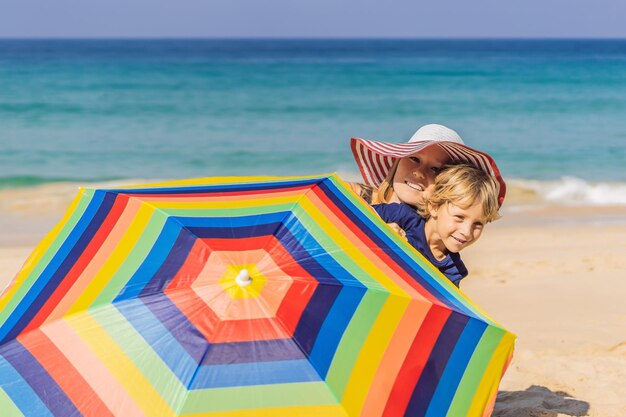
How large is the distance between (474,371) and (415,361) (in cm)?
23

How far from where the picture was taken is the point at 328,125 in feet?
60.6

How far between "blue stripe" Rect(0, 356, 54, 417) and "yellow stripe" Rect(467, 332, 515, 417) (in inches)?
50.9

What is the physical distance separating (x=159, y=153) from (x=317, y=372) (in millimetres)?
12885

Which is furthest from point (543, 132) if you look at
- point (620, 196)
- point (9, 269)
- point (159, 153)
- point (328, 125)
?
point (9, 269)

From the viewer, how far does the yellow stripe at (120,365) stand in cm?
210

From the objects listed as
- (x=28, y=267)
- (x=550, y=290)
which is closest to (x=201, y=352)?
(x=28, y=267)

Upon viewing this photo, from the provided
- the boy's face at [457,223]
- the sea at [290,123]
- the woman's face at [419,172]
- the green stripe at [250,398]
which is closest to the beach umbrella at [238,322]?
the green stripe at [250,398]

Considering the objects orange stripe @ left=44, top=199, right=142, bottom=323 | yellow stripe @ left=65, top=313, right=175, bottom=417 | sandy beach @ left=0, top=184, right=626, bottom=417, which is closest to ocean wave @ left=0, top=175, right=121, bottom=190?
sandy beach @ left=0, top=184, right=626, bottom=417

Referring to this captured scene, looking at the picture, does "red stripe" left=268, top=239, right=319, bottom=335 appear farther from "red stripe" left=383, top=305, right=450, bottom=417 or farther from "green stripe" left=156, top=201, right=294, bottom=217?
"red stripe" left=383, top=305, right=450, bottom=417

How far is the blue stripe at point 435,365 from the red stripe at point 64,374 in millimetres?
905

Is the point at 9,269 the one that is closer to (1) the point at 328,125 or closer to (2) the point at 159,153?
(2) the point at 159,153

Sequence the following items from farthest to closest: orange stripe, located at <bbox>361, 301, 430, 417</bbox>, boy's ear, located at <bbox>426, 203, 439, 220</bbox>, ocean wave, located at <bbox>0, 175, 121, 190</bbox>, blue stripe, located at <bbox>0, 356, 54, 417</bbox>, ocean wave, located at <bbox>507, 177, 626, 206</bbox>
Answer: ocean wave, located at <bbox>0, 175, 121, 190</bbox>
ocean wave, located at <bbox>507, 177, 626, 206</bbox>
boy's ear, located at <bbox>426, 203, 439, 220</bbox>
orange stripe, located at <bbox>361, 301, 430, 417</bbox>
blue stripe, located at <bbox>0, 356, 54, 417</bbox>

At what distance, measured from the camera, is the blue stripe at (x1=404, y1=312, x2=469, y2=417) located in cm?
236

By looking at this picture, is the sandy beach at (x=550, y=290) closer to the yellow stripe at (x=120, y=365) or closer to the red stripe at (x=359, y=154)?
the red stripe at (x=359, y=154)
